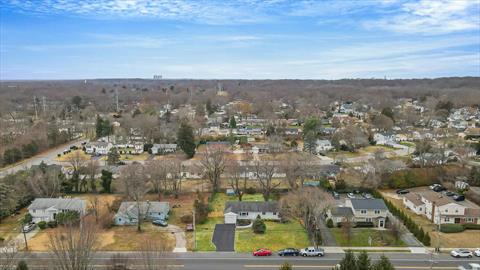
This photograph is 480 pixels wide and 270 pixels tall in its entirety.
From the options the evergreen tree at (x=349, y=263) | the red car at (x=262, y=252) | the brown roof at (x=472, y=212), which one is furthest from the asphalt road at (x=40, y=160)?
the brown roof at (x=472, y=212)

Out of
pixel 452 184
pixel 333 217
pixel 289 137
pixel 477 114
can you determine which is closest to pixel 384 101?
pixel 477 114

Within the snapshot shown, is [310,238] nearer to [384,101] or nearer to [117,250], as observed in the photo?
[117,250]

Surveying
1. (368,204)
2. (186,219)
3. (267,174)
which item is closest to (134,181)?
(186,219)

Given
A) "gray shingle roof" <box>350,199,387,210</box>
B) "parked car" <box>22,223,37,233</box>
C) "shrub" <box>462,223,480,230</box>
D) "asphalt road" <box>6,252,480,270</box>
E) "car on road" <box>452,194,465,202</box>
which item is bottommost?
"parked car" <box>22,223,37,233</box>

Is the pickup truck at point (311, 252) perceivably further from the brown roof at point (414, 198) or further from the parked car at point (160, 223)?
the brown roof at point (414, 198)

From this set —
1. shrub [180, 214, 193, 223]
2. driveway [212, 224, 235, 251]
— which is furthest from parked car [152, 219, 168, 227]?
driveway [212, 224, 235, 251]

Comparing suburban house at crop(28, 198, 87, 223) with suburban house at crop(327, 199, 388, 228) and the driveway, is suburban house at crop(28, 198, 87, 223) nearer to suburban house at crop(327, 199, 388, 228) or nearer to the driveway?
the driveway
